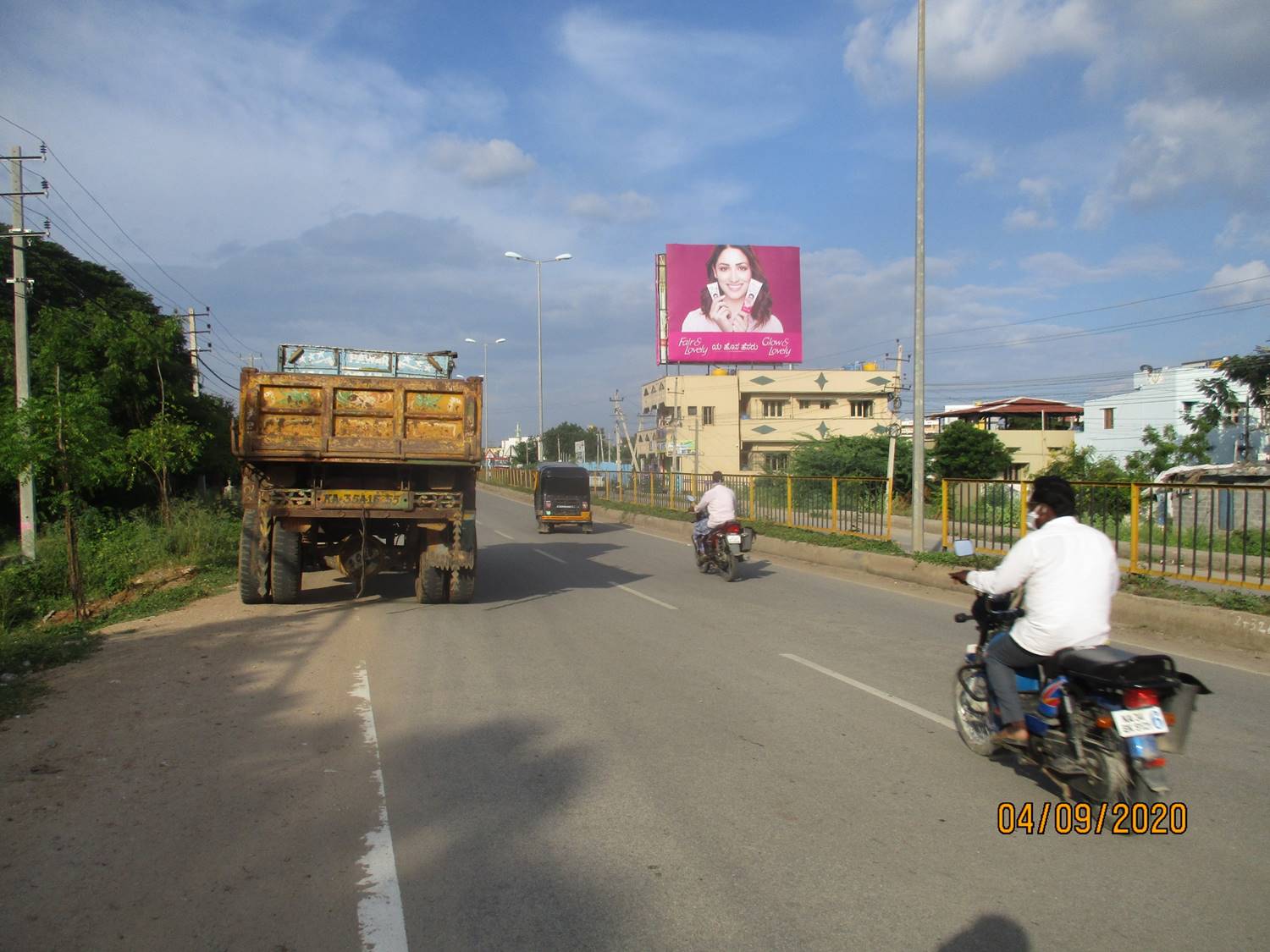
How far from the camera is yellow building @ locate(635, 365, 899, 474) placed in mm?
70438

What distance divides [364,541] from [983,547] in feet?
31.5

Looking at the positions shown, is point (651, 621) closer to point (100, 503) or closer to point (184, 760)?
point (184, 760)

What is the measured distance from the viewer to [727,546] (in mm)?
14797

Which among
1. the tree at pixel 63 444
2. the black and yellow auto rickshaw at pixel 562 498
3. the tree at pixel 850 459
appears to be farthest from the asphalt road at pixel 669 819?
the tree at pixel 850 459

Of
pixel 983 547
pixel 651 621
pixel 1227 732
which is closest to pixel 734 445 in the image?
pixel 983 547

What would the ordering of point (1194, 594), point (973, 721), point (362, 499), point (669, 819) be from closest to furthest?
point (669, 819) < point (973, 721) < point (1194, 594) < point (362, 499)

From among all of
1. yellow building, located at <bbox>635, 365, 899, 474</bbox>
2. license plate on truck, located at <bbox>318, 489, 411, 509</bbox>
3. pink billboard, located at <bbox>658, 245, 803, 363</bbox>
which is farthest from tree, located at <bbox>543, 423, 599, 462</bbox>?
license plate on truck, located at <bbox>318, 489, 411, 509</bbox>

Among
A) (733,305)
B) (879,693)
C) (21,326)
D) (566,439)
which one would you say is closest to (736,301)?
(733,305)

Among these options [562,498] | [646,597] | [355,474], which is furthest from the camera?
[562,498]

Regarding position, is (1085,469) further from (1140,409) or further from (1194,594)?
(1194,594)

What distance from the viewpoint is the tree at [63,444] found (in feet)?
39.7

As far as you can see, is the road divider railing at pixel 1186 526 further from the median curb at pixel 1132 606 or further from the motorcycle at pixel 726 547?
the motorcycle at pixel 726 547

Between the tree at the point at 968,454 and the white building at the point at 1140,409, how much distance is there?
5332 mm
